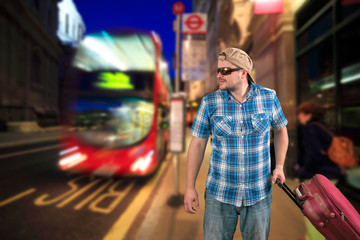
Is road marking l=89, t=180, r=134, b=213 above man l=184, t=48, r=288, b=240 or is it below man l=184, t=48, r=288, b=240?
below

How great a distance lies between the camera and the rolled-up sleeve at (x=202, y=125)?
1.37 metres

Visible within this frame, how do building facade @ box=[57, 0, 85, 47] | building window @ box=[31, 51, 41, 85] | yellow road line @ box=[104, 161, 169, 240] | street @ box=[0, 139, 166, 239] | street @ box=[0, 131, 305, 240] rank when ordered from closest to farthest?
street @ box=[0, 131, 305, 240] → yellow road line @ box=[104, 161, 169, 240] → street @ box=[0, 139, 166, 239] → building window @ box=[31, 51, 41, 85] → building facade @ box=[57, 0, 85, 47]

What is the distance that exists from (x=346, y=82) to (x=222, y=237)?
4.14 meters

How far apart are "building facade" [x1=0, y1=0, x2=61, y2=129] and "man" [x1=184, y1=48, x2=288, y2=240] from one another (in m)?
22.7

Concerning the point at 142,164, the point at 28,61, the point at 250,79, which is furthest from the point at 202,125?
the point at 28,61

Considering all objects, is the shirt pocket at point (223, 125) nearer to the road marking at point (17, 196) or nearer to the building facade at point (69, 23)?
the road marking at point (17, 196)

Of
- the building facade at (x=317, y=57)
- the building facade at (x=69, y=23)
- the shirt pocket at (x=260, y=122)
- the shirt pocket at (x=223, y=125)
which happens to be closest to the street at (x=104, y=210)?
the shirt pocket at (x=223, y=125)

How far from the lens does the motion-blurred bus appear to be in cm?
496

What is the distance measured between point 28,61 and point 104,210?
25.3 meters

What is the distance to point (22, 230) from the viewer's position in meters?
3.13

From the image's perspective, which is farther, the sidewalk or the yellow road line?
the yellow road line

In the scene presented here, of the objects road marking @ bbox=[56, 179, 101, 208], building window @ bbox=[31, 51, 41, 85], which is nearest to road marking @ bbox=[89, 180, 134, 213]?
road marking @ bbox=[56, 179, 101, 208]

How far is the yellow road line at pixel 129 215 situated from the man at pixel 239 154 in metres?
2.01

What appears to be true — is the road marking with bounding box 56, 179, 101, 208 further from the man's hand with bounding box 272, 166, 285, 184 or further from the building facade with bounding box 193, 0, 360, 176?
the man's hand with bounding box 272, 166, 285, 184
